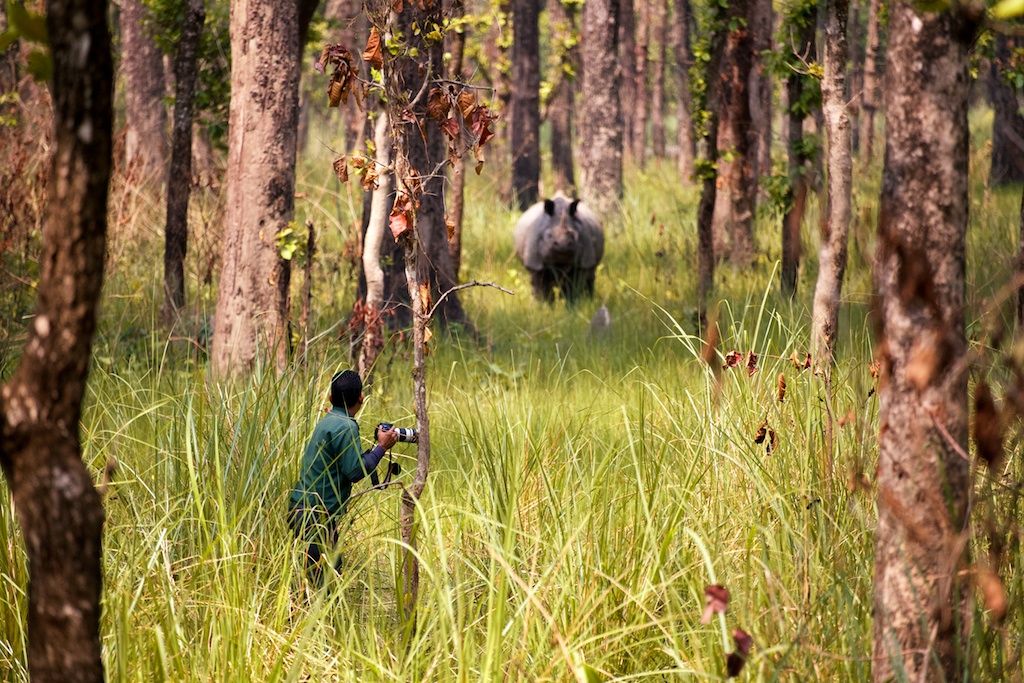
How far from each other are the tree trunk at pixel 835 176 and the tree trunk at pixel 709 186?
7.97 feet

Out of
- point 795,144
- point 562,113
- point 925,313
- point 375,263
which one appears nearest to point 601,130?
point 562,113

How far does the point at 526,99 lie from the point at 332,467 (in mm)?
14164

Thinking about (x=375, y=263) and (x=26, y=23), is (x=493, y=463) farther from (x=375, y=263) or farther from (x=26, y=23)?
(x=26, y=23)

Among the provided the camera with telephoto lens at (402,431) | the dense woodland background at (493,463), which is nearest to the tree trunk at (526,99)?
the dense woodland background at (493,463)

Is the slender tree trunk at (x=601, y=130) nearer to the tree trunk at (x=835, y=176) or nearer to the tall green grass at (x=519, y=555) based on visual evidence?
the tree trunk at (x=835, y=176)

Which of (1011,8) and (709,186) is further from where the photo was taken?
(709,186)

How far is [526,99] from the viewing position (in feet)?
57.1

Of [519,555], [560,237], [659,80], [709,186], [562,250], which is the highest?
[659,80]

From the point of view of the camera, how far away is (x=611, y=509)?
3510mm

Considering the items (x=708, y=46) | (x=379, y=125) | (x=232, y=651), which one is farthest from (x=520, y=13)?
(x=232, y=651)

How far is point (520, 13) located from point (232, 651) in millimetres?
15507

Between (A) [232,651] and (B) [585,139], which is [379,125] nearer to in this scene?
(A) [232,651]

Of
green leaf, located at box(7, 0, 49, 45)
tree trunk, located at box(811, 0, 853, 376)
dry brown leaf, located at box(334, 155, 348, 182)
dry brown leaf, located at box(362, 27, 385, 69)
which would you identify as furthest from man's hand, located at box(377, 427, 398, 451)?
tree trunk, located at box(811, 0, 853, 376)

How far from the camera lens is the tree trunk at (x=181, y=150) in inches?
316
